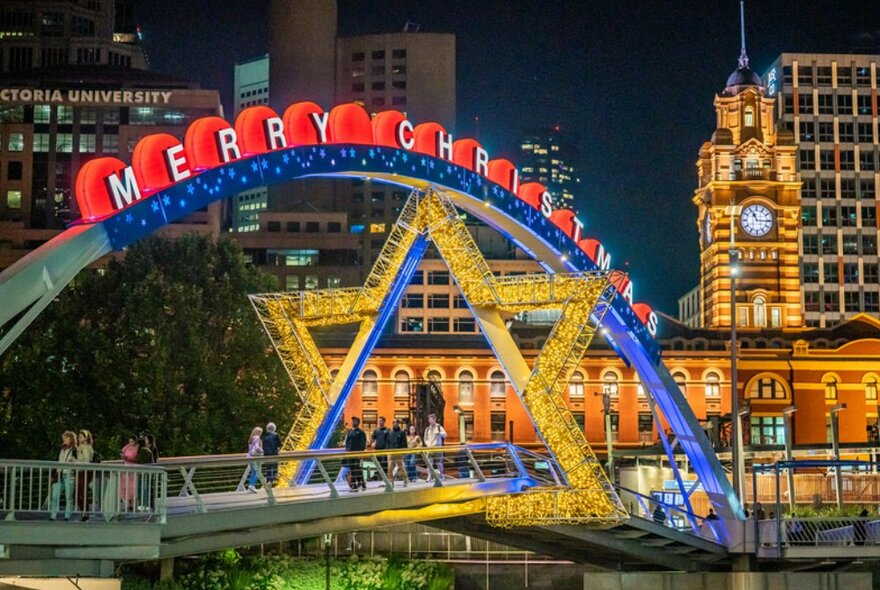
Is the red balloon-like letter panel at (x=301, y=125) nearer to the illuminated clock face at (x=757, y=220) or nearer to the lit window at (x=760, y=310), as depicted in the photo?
the lit window at (x=760, y=310)

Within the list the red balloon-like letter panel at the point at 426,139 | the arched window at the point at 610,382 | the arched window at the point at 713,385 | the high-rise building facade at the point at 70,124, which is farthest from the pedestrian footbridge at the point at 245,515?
the high-rise building facade at the point at 70,124

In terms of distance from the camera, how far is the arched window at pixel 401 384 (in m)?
107

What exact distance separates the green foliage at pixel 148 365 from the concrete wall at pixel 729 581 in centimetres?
1723

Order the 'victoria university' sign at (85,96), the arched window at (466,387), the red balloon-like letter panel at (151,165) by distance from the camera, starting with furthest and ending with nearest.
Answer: the 'victoria university' sign at (85,96)
the arched window at (466,387)
the red balloon-like letter panel at (151,165)

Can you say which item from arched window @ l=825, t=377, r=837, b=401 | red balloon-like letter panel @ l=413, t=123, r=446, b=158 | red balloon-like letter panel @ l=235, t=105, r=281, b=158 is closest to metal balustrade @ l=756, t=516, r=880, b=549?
red balloon-like letter panel @ l=413, t=123, r=446, b=158

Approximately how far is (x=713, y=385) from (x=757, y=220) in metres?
19.1

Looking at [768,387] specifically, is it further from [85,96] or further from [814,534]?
[85,96]

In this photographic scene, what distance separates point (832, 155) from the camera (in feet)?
503

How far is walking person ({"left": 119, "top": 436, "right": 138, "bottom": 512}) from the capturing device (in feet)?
86.6

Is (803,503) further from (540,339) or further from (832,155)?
(832,155)

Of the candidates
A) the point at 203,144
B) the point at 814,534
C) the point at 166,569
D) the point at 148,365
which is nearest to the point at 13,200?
the point at 148,365

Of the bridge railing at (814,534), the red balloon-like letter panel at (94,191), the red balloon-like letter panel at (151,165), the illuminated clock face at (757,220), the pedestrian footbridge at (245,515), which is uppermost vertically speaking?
the illuminated clock face at (757,220)

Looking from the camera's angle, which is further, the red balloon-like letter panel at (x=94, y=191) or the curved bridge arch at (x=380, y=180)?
the red balloon-like letter panel at (x=94, y=191)

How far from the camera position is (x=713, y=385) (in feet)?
359
